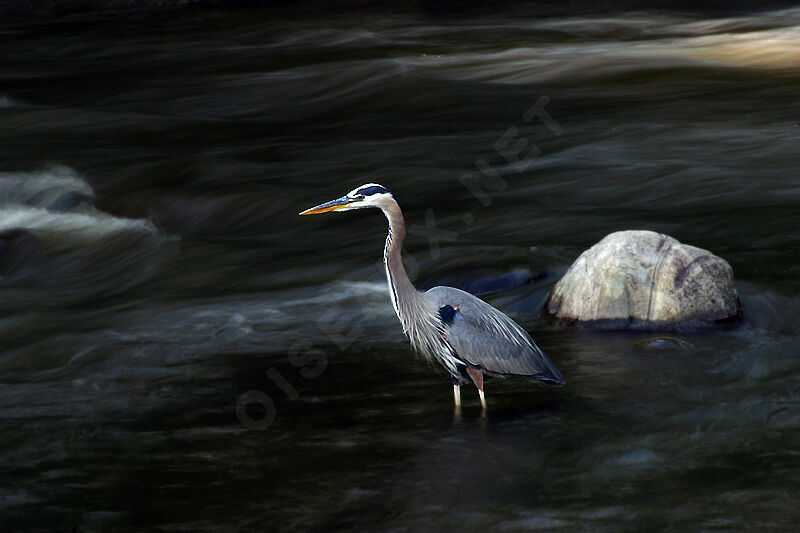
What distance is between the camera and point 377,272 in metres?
10.5

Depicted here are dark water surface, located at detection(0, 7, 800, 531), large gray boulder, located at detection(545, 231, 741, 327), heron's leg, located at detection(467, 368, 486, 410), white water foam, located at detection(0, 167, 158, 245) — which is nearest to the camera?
dark water surface, located at detection(0, 7, 800, 531)

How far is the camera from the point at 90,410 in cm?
740

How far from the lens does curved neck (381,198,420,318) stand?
266 inches

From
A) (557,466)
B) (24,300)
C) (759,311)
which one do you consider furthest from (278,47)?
(557,466)

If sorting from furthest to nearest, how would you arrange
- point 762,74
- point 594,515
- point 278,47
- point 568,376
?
point 278,47 → point 762,74 → point 568,376 → point 594,515

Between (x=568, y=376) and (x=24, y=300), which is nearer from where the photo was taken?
(x=568, y=376)

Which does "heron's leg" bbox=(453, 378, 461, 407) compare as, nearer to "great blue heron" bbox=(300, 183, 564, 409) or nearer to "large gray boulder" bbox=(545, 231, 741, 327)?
"great blue heron" bbox=(300, 183, 564, 409)

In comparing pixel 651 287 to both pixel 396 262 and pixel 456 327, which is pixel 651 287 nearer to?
pixel 456 327

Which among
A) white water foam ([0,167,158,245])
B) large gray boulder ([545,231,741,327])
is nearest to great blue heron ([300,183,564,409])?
large gray boulder ([545,231,741,327])

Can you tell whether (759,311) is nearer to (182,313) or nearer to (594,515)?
(594,515)

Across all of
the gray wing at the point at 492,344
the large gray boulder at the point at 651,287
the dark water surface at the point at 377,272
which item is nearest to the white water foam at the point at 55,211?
the dark water surface at the point at 377,272

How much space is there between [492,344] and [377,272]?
152 inches

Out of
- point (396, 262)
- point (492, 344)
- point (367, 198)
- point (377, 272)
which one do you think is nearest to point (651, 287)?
point (492, 344)

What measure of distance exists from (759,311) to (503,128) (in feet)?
26.1
